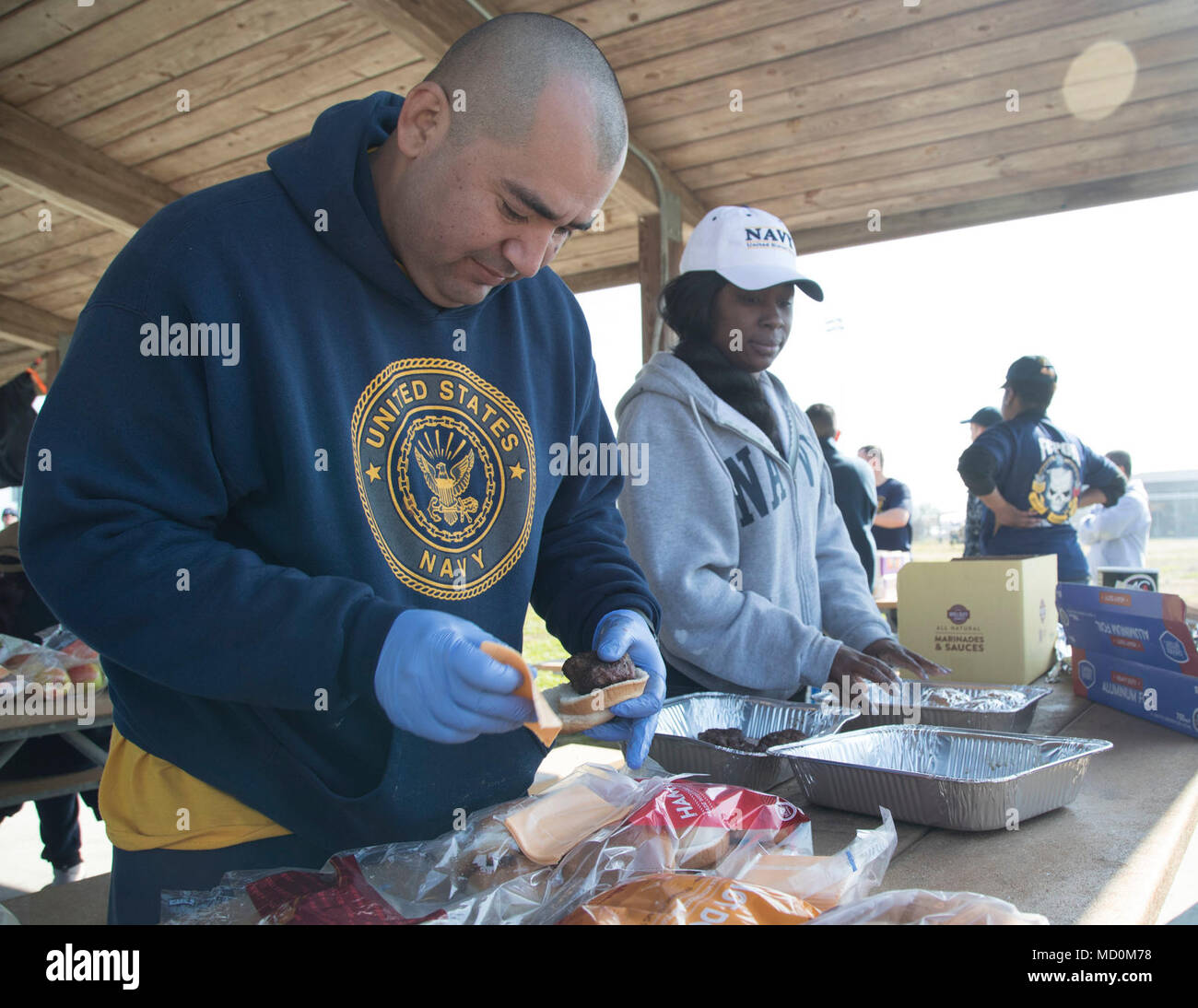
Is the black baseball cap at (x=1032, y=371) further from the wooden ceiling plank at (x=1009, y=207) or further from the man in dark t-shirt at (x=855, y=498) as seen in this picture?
the man in dark t-shirt at (x=855, y=498)

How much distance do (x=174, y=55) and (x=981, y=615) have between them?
376 centimetres

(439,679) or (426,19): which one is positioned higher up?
(426,19)

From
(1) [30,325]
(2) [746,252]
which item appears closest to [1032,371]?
(2) [746,252]

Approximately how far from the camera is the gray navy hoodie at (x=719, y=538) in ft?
6.10

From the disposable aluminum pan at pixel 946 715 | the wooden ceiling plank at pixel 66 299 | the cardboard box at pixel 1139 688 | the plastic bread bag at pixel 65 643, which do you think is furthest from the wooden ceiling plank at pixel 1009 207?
the wooden ceiling plank at pixel 66 299

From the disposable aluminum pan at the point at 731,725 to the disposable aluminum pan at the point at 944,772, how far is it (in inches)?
3.2

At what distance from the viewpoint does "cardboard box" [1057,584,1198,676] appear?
188cm

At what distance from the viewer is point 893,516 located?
23.3ft

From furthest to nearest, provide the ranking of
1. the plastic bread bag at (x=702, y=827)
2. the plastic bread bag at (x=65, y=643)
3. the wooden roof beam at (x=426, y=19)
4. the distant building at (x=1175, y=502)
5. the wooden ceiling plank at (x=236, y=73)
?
the distant building at (x=1175, y=502) → the wooden ceiling plank at (x=236, y=73) → the plastic bread bag at (x=65, y=643) → the wooden roof beam at (x=426, y=19) → the plastic bread bag at (x=702, y=827)

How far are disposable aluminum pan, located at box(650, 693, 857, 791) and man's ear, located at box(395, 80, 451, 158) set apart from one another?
0.99 metres

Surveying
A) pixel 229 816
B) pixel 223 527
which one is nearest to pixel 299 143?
pixel 223 527

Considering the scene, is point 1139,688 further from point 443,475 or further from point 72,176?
point 72,176

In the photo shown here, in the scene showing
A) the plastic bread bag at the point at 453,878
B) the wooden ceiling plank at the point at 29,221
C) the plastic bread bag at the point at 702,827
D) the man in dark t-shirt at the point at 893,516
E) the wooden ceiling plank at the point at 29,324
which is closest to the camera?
the plastic bread bag at the point at 453,878

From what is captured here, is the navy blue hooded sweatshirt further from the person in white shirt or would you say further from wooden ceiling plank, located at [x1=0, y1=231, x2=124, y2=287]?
the person in white shirt
